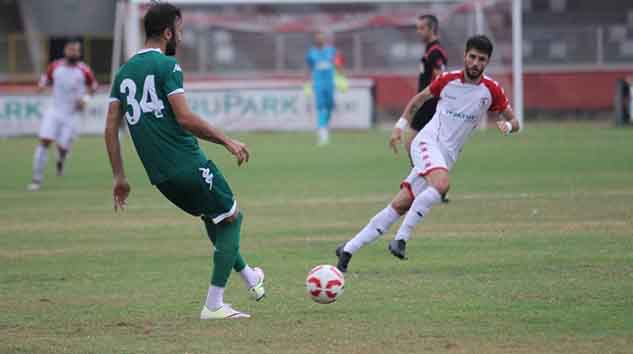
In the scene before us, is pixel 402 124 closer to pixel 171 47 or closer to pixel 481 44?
pixel 481 44

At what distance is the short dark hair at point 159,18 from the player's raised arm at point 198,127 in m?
0.47

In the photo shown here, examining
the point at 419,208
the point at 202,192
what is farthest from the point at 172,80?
the point at 419,208

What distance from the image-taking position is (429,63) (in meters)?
16.4

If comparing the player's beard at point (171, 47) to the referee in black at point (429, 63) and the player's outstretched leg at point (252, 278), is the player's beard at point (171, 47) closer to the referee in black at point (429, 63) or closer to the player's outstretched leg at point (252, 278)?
the player's outstretched leg at point (252, 278)

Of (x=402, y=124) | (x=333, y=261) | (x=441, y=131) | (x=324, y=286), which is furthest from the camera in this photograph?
(x=441, y=131)

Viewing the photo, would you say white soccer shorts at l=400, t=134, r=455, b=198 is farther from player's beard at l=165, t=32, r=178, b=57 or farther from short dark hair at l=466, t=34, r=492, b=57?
player's beard at l=165, t=32, r=178, b=57

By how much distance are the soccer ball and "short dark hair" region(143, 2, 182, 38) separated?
2003mm

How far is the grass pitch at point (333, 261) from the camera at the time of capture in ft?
25.8

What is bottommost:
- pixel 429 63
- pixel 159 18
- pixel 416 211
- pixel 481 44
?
pixel 416 211

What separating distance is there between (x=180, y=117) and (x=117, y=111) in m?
0.50

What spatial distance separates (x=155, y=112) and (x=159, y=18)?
0.61 m

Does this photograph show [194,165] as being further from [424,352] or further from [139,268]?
[139,268]

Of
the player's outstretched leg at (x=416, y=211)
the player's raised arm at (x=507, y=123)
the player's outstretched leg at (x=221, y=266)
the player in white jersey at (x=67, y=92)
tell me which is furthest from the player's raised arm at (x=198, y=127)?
the player in white jersey at (x=67, y=92)

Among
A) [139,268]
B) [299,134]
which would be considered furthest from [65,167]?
[139,268]
